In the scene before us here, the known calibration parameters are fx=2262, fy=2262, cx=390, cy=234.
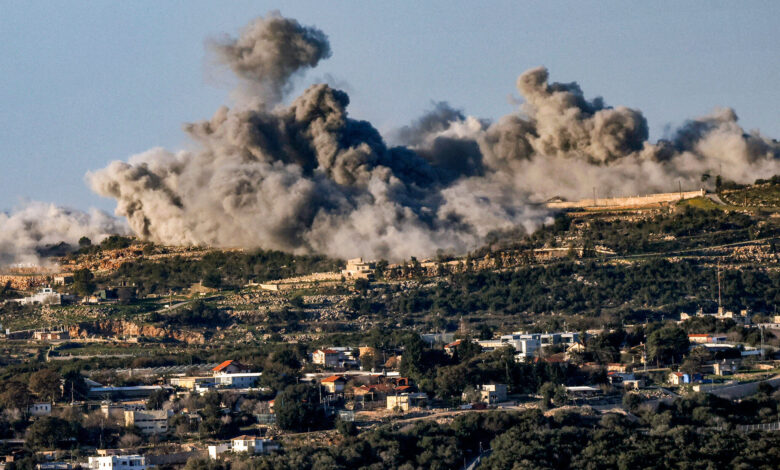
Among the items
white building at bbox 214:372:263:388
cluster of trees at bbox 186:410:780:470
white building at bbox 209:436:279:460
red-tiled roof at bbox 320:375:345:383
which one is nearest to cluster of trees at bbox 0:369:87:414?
white building at bbox 214:372:263:388

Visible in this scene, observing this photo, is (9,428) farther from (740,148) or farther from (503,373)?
(740,148)

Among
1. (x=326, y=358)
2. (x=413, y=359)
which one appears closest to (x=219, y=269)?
(x=326, y=358)

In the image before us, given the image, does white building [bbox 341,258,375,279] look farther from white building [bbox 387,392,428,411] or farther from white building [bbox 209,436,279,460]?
white building [bbox 209,436,279,460]

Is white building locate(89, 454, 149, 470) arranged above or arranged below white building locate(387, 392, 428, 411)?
below

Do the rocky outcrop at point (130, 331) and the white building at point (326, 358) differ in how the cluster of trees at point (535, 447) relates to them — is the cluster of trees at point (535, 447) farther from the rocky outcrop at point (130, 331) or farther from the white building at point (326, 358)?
the rocky outcrop at point (130, 331)

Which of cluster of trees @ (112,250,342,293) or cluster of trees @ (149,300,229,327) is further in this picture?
cluster of trees @ (112,250,342,293)
